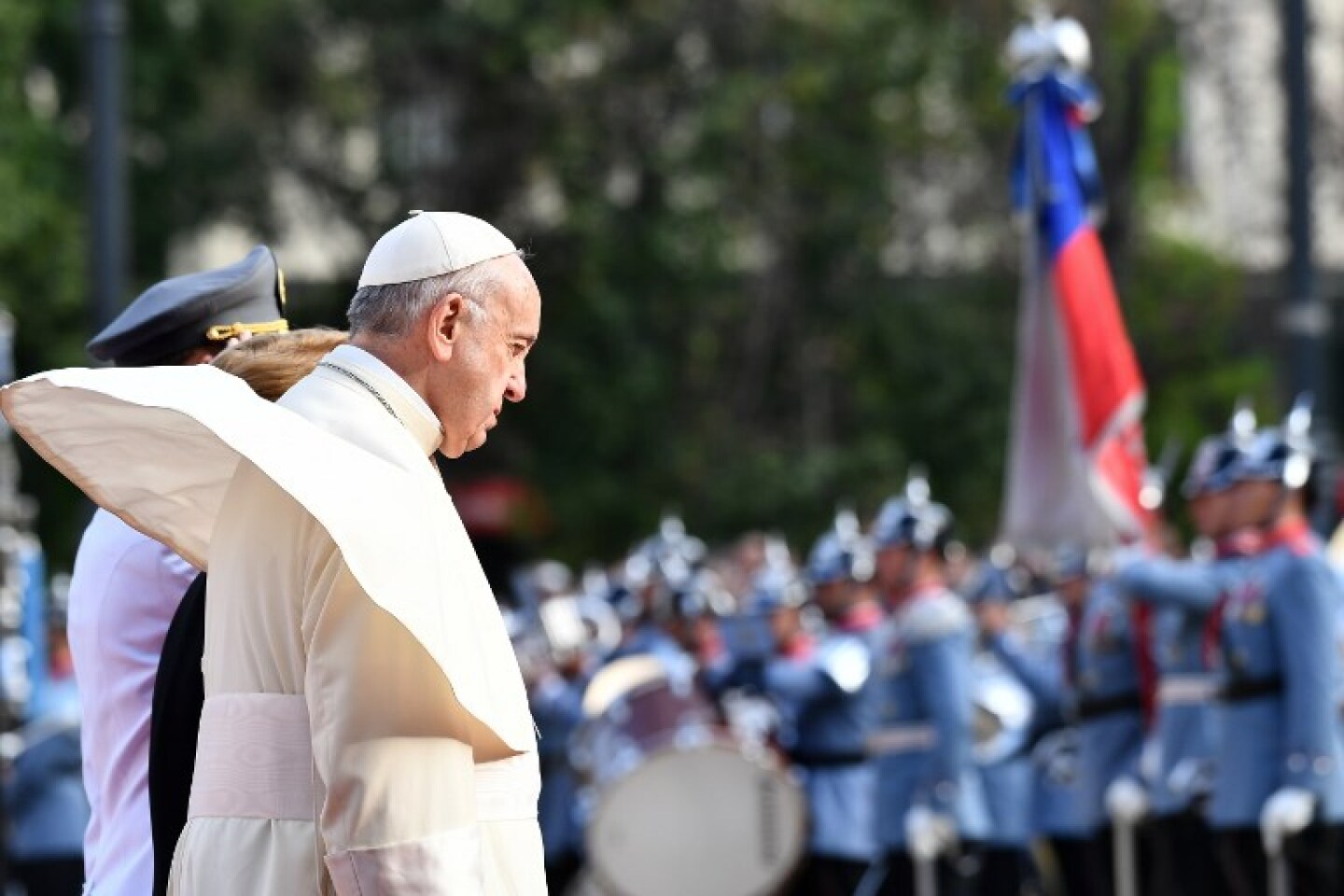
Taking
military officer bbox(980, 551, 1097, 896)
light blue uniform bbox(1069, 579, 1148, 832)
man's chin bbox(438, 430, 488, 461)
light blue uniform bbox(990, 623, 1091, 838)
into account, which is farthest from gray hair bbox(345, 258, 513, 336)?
light blue uniform bbox(990, 623, 1091, 838)

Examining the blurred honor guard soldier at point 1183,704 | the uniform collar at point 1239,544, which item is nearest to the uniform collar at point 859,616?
the blurred honor guard soldier at point 1183,704

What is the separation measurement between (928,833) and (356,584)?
8471 millimetres

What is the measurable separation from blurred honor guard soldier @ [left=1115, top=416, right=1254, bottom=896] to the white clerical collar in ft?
22.4

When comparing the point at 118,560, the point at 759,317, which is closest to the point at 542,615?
the point at 759,317

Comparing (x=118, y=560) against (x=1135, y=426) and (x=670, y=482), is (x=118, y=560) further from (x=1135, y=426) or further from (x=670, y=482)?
(x=670, y=482)

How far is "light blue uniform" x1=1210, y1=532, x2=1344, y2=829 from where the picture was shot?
30.1 ft

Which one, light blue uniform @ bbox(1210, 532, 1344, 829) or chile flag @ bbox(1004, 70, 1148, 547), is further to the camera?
chile flag @ bbox(1004, 70, 1148, 547)

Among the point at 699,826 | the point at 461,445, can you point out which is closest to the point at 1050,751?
the point at 699,826

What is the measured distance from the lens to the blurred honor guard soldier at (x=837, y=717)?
39.5 ft

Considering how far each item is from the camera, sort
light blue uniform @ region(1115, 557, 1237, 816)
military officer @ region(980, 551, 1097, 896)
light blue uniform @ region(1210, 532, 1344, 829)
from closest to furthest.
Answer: light blue uniform @ region(1210, 532, 1344, 829) → light blue uniform @ region(1115, 557, 1237, 816) → military officer @ region(980, 551, 1097, 896)

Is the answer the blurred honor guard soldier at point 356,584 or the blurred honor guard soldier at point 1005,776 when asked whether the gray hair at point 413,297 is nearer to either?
the blurred honor guard soldier at point 356,584

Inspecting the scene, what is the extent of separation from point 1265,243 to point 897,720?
14.0 m

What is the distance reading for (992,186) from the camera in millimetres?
23000

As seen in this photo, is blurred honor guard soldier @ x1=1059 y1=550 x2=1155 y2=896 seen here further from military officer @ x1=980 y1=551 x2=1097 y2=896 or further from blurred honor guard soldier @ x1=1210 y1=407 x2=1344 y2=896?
blurred honor guard soldier @ x1=1210 y1=407 x2=1344 y2=896
